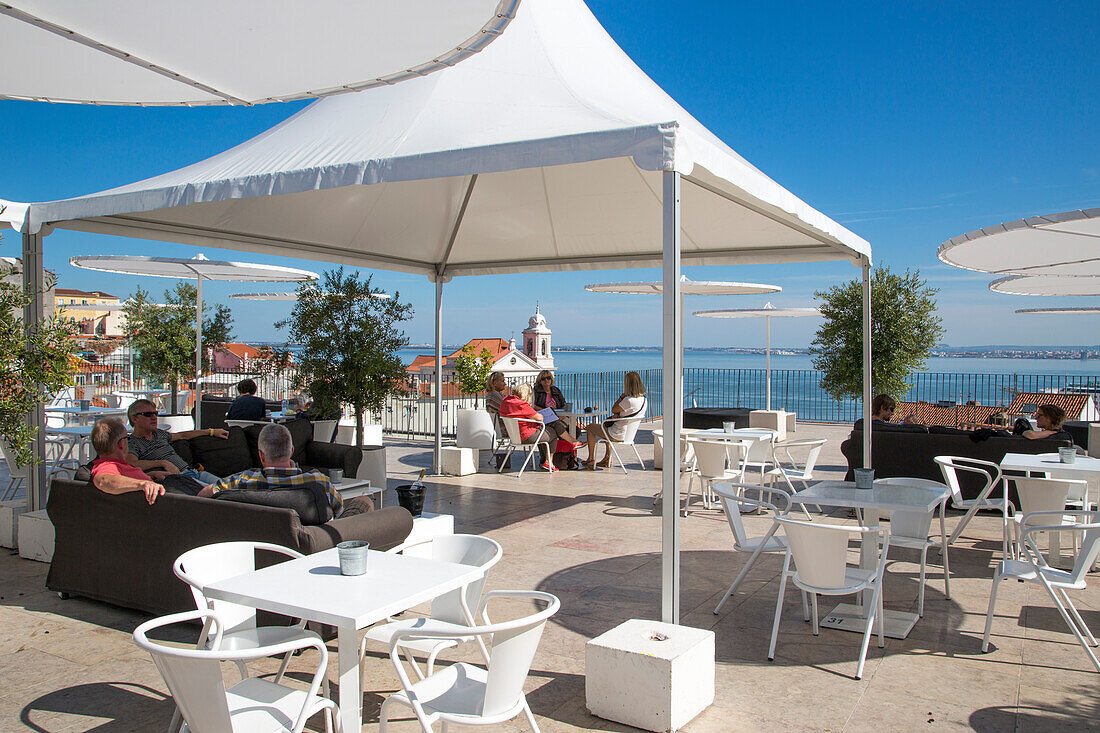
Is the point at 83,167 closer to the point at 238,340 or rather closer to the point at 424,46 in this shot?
the point at 238,340

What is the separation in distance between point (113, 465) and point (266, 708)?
2503mm

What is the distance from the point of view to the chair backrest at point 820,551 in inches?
136

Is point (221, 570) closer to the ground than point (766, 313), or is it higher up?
closer to the ground

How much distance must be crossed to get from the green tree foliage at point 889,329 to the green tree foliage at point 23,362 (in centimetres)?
1029

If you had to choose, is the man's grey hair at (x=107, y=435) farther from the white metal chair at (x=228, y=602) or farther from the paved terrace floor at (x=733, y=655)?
A: the white metal chair at (x=228, y=602)

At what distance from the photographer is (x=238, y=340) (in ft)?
47.4

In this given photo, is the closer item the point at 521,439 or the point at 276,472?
the point at 276,472

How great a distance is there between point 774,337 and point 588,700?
12.3 metres

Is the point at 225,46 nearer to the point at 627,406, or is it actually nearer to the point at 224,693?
the point at 224,693

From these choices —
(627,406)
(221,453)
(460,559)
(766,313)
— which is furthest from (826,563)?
(766,313)

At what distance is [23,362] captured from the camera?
4.18 metres

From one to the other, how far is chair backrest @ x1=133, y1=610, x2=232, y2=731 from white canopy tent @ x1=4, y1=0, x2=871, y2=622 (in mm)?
1911

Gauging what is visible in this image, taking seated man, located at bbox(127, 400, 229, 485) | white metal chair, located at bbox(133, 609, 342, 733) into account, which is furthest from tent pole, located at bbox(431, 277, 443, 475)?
white metal chair, located at bbox(133, 609, 342, 733)

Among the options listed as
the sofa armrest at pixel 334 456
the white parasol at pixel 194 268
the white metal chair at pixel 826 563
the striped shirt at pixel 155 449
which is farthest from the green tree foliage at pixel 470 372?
the white metal chair at pixel 826 563
